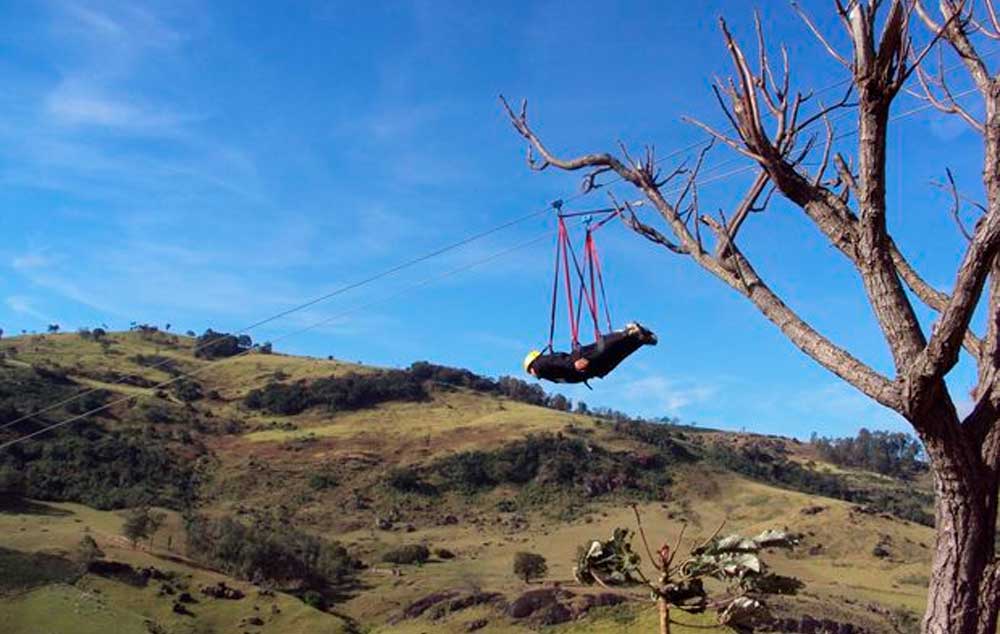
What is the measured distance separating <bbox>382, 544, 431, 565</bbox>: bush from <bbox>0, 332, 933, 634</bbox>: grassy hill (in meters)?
0.73

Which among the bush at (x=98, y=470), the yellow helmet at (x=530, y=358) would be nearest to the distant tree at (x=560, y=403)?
the bush at (x=98, y=470)

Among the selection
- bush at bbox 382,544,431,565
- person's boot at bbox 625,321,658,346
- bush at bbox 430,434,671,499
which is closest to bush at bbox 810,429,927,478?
bush at bbox 430,434,671,499

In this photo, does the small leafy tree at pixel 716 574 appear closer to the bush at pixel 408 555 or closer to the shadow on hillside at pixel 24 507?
the bush at pixel 408 555

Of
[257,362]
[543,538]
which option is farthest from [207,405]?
[543,538]

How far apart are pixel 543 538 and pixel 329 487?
19.5 m

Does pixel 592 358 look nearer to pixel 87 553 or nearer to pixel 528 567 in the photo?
pixel 87 553

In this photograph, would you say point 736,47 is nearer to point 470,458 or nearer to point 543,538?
point 543,538

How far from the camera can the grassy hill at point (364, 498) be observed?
44031 mm

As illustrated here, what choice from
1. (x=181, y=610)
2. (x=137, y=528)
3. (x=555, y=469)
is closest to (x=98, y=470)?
(x=137, y=528)

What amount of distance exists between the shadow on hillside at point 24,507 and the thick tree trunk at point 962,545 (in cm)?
6167

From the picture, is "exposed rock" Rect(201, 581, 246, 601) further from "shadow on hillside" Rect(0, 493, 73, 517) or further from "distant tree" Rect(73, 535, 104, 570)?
"shadow on hillside" Rect(0, 493, 73, 517)

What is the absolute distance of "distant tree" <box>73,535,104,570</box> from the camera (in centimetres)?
4509

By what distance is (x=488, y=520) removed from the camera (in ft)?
249

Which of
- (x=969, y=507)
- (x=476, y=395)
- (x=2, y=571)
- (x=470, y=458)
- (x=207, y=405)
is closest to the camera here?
(x=969, y=507)
